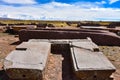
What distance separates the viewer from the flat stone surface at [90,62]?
643cm

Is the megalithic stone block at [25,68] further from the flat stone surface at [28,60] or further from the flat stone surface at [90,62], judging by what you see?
the flat stone surface at [90,62]

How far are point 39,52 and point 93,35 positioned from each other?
21.3ft

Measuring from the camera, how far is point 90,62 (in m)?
7.05

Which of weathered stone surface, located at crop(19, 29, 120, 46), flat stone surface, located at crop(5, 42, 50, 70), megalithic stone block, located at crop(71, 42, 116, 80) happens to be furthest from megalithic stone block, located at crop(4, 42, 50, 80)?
weathered stone surface, located at crop(19, 29, 120, 46)

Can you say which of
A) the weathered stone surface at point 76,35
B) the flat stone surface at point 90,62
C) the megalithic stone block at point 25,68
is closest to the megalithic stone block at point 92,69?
the flat stone surface at point 90,62

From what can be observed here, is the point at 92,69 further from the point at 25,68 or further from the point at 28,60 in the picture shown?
the point at 28,60

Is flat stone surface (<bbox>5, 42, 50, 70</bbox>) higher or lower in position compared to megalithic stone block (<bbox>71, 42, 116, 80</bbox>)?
higher

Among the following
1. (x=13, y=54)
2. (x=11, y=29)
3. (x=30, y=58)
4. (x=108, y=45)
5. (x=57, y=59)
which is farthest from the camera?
(x=11, y=29)

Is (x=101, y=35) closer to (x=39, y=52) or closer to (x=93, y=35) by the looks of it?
(x=93, y=35)

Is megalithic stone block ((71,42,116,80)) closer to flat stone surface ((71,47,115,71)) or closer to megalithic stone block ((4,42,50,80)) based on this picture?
flat stone surface ((71,47,115,71))

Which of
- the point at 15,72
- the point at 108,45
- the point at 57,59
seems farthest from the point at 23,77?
the point at 108,45

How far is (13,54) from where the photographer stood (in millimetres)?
7895

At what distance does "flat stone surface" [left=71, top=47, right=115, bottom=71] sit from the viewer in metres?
6.43

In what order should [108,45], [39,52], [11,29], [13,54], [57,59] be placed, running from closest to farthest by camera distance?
[13,54], [39,52], [57,59], [108,45], [11,29]
